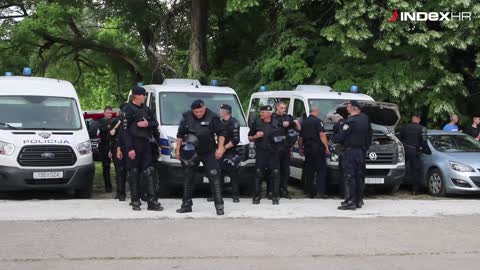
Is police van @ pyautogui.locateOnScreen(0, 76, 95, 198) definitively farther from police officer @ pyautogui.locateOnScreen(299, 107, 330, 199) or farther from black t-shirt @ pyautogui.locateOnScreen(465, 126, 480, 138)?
black t-shirt @ pyautogui.locateOnScreen(465, 126, 480, 138)

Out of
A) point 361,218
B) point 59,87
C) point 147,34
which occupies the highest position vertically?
point 147,34

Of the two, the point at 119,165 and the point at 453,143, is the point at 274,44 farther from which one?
the point at 119,165

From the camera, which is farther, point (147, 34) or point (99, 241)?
point (147, 34)

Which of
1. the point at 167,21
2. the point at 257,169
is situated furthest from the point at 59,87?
the point at 167,21

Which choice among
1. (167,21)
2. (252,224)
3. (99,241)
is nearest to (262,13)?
(167,21)

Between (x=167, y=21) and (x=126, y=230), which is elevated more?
(x=167, y=21)

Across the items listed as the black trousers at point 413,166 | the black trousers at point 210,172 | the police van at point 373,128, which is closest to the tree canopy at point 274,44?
the police van at point 373,128

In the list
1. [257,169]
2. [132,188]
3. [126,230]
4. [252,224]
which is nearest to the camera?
[126,230]

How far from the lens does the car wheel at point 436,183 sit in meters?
12.1

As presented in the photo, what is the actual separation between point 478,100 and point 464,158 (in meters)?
5.66

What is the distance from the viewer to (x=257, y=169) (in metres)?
10.1

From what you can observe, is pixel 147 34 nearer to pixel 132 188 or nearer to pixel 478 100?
pixel 478 100

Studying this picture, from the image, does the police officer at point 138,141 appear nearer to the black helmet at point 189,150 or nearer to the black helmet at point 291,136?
the black helmet at point 189,150

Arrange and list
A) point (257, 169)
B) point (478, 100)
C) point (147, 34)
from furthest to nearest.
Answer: point (147, 34)
point (478, 100)
point (257, 169)
